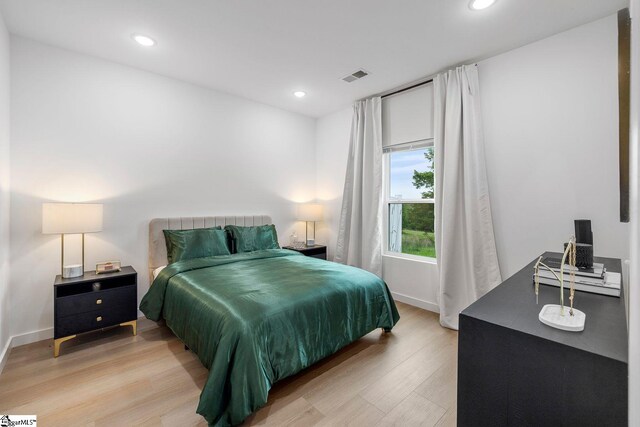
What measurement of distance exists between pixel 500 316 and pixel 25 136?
381cm

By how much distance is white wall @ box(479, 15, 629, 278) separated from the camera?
2.27 meters

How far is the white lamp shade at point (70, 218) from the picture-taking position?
7.79 ft

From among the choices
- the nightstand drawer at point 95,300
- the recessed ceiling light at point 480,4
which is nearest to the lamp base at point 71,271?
the nightstand drawer at point 95,300

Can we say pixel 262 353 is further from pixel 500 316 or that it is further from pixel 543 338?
pixel 543 338

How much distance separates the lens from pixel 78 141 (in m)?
2.83

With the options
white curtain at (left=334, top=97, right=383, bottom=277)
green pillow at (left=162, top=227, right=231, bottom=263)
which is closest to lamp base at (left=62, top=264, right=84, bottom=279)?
green pillow at (left=162, top=227, right=231, bottom=263)

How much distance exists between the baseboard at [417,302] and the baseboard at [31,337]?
3.75 meters

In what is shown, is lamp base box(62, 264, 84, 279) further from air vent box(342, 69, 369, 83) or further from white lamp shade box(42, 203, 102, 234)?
air vent box(342, 69, 369, 83)

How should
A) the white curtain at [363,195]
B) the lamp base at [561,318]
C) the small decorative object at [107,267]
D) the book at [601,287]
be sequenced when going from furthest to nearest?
the white curtain at [363,195], the small decorative object at [107,267], the book at [601,287], the lamp base at [561,318]

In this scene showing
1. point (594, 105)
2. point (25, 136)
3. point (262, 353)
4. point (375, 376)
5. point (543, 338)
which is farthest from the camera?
point (25, 136)

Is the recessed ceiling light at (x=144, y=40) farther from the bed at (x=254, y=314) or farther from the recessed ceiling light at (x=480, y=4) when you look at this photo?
the recessed ceiling light at (x=480, y=4)

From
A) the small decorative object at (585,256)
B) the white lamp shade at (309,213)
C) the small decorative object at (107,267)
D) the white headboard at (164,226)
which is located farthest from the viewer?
the white lamp shade at (309,213)

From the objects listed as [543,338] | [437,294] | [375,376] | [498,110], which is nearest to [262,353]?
[375,376]

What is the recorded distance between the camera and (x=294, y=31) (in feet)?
8.07
